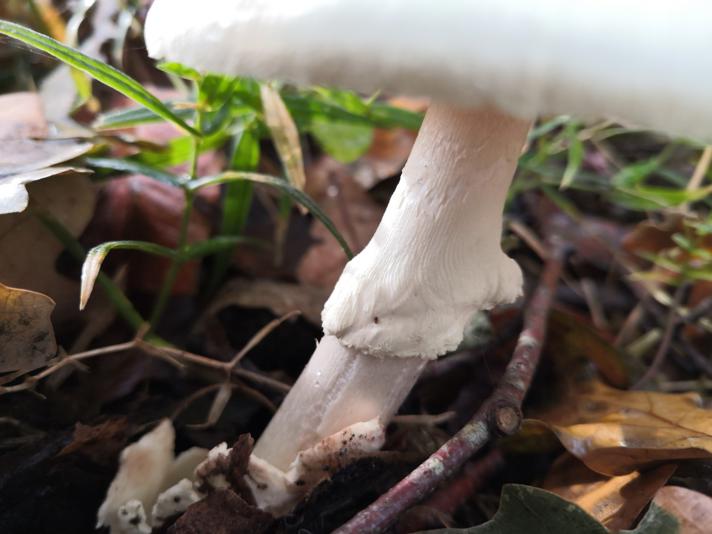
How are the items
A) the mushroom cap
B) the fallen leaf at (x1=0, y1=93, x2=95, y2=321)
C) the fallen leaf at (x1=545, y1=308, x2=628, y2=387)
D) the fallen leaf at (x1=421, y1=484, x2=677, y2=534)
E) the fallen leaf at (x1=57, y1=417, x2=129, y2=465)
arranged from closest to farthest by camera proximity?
the mushroom cap
the fallen leaf at (x1=421, y1=484, x2=677, y2=534)
the fallen leaf at (x1=57, y1=417, x2=129, y2=465)
the fallen leaf at (x1=0, y1=93, x2=95, y2=321)
the fallen leaf at (x1=545, y1=308, x2=628, y2=387)

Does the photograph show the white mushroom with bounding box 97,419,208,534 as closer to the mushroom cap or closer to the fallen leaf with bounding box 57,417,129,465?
the fallen leaf with bounding box 57,417,129,465

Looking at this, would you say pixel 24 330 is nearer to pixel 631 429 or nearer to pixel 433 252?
pixel 433 252

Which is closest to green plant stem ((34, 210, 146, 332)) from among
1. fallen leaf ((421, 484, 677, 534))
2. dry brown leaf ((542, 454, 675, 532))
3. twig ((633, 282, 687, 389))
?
fallen leaf ((421, 484, 677, 534))

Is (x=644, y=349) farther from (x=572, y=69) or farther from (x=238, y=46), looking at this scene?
(x=238, y=46)

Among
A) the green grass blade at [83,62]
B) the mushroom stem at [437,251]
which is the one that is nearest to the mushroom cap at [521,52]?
the mushroom stem at [437,251]

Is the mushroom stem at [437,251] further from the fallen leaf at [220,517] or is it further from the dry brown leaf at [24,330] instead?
the dry brown leaf at [24,330]

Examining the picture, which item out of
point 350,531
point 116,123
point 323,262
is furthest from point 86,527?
point 323,262
